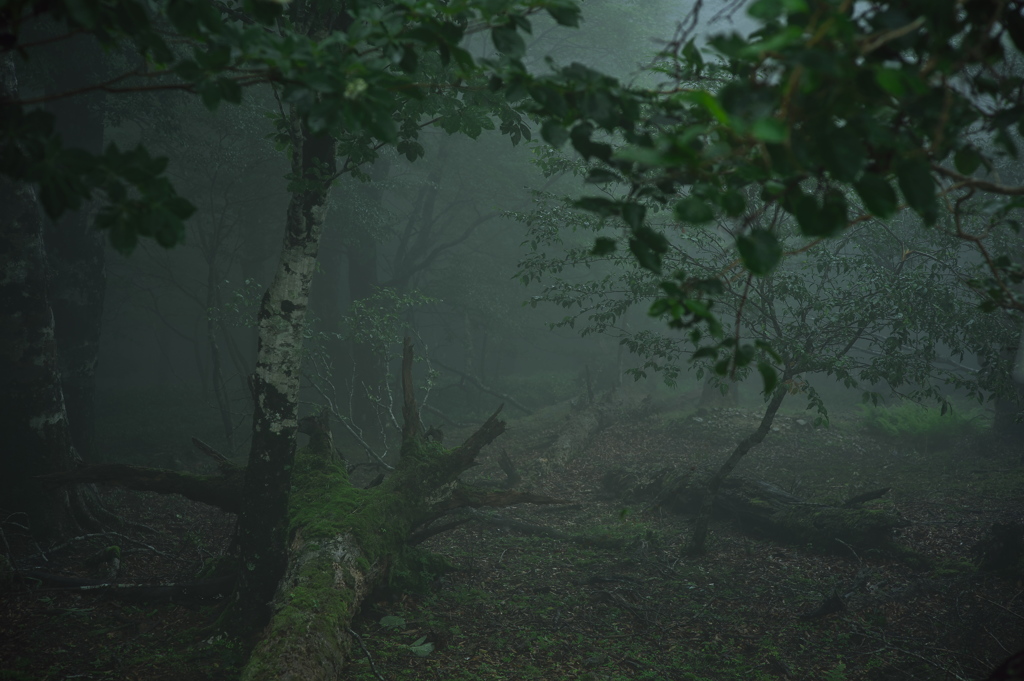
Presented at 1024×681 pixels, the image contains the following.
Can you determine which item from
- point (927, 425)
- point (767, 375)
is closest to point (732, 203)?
point (767, 375)

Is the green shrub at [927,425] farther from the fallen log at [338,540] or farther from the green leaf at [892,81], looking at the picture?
the green leaf at [892,81]

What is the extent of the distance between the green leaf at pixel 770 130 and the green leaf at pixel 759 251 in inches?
13.5

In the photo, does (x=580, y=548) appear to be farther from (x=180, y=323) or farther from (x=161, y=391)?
(x=180, y=323)

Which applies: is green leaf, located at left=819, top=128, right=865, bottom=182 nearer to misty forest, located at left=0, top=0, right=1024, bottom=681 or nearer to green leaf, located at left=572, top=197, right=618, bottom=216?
misty forest, located at left=0, top=0, right=1024, bottom=681

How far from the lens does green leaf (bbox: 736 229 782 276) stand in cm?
163

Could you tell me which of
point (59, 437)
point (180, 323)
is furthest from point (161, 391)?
point (59, 437)

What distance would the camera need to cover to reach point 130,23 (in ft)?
6.11

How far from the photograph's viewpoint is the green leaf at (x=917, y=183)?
4.96ft

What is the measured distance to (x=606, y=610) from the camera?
593 centimetres

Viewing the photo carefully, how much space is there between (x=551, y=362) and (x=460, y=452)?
2838 centimetres

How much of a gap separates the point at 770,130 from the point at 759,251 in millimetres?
396

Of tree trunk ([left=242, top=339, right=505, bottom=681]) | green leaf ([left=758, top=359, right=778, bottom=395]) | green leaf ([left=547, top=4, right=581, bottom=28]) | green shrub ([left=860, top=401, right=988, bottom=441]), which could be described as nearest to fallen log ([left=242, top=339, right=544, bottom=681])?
tree trunk ([left=242, top=339, right=505, bottom=681])

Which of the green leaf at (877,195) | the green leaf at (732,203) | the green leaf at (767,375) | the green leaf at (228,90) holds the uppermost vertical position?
the green leaf at (228,90)

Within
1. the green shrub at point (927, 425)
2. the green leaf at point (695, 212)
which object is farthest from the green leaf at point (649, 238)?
the green shrub at point (927, 425)
